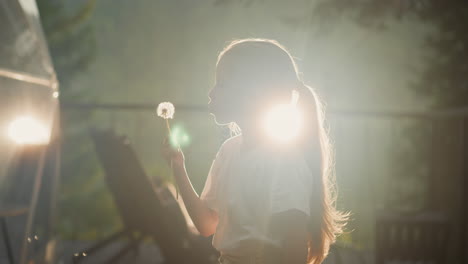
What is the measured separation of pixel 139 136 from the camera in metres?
4.73

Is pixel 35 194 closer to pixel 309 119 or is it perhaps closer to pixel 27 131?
pixel 27 131

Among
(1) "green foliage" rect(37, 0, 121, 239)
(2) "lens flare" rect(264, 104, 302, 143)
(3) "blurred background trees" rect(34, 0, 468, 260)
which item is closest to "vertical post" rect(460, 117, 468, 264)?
(3) "blurred background trees" rect(34, 0, 468, 260)

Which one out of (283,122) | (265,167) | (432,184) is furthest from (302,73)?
(432,184)

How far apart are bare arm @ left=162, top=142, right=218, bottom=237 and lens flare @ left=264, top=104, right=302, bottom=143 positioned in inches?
10.6

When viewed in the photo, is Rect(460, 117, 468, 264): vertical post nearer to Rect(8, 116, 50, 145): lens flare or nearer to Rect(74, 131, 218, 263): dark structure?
Rect(74, 131, 218, 263): dark structure

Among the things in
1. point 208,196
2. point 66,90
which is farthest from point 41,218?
point 66,90

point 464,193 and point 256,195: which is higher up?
point 256,195

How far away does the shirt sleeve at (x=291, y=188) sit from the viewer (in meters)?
1.31

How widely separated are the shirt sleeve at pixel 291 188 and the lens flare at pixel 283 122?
9 centimetres

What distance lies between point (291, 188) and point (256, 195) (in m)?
0.11

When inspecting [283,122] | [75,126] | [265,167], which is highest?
[75,126]

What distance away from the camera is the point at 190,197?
4.91 feet

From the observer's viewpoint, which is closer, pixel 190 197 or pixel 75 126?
pixel 190 197

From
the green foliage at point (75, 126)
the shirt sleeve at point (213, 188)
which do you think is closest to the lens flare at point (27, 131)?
the shirt sleeve at point (213, 188)
